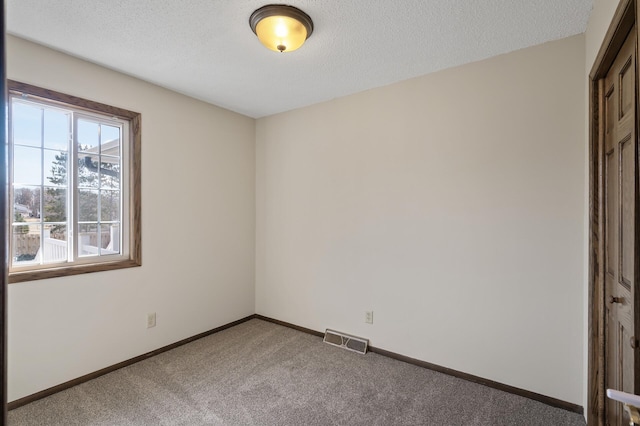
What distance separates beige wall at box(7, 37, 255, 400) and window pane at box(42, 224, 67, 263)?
0.19m

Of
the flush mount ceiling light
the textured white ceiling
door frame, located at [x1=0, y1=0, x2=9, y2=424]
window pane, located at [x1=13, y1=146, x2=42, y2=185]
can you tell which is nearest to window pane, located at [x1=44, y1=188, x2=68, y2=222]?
window pane, located at [x1=13, y1=146, x2=42, y2=185]

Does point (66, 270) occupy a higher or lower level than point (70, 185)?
lower

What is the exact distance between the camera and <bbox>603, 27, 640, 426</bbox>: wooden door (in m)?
1.21

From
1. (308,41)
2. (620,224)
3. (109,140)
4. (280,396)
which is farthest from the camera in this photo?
(109,140)

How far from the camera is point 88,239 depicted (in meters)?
2.57

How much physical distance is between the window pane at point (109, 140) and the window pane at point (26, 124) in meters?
0.41

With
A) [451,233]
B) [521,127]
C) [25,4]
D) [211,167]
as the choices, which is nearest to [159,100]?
[211,167]

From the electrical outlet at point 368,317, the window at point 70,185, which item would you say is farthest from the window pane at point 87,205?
the electrical outlet at point 368,317

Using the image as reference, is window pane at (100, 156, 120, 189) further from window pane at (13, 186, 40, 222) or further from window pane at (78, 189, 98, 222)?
window pane at (13, 186, 40, 222)

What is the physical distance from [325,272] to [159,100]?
2.35m

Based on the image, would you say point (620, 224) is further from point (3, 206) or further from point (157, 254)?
point (157, 254)

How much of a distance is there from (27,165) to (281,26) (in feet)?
6.76

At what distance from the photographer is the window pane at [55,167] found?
231 cm

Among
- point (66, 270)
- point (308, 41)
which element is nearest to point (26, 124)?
point (66, 270)
